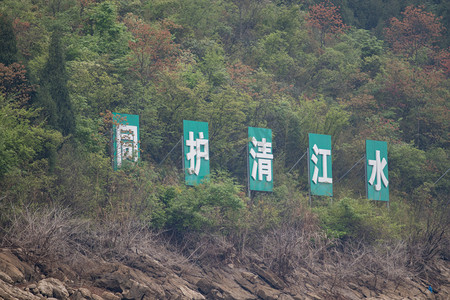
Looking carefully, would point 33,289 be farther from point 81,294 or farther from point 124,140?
point 124,140

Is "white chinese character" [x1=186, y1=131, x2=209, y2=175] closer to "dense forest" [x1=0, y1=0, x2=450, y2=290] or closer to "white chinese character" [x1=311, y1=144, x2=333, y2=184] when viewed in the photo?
"dense forest" [x1=0, y1=0, x2=450, y2=290]

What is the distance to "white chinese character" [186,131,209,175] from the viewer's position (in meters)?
21.6

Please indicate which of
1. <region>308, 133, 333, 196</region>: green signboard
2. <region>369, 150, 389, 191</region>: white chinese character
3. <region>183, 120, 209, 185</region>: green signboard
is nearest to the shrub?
<region>308, 133, 333, 196</region>: green signboard

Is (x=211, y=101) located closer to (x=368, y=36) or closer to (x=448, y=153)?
(x=448, y=153)

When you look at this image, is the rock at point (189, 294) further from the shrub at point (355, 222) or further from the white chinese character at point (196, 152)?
the shrub at point (355, 222)

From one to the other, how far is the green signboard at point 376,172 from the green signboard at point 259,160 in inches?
169

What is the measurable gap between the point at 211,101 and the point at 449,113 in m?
12.4

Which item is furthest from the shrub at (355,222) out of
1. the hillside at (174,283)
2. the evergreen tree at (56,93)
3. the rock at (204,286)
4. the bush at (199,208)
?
the evergreen tree at (56,93)

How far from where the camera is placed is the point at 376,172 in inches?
997

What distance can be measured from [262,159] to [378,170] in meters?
5.07

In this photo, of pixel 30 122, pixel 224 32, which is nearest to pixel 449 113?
pixel 224 32

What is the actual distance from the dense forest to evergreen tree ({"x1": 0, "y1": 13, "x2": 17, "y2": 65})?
37 mm

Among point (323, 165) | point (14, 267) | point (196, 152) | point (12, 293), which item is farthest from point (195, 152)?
point (12, 293)

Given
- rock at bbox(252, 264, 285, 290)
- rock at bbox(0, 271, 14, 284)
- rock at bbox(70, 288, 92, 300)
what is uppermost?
rock at bbox(0, 271, 14, 284)
